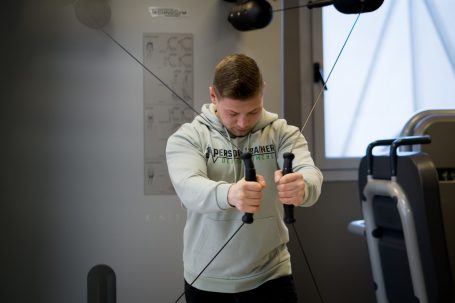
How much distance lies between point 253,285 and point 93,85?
124 centimetres

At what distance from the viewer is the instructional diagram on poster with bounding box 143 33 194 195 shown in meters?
2.06

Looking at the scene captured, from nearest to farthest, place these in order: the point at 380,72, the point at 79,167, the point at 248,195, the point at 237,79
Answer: the point at 248,195 → the point at 237,79 → the point at 79,167 → the point at 380,72

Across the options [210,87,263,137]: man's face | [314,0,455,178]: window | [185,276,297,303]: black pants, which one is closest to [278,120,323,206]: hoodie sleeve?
[210,87,263,137]: man's face

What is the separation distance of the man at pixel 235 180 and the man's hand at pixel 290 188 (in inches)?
3.7

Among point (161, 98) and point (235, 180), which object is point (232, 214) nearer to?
point (235, 180)

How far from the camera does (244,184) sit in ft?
3.31

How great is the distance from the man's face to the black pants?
470 millimetres

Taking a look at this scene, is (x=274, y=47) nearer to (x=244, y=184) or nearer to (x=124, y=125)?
(x=124, y=125)

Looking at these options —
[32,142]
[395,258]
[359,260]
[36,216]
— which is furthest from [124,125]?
[359,260]

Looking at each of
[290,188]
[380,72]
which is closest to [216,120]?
[290,188]

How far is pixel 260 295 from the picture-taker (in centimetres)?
129

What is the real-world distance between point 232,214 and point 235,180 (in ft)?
0.34

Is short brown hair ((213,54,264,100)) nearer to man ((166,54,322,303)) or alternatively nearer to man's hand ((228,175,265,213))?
man ((166,54,322,303))

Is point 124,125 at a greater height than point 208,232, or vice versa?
point 124,125
